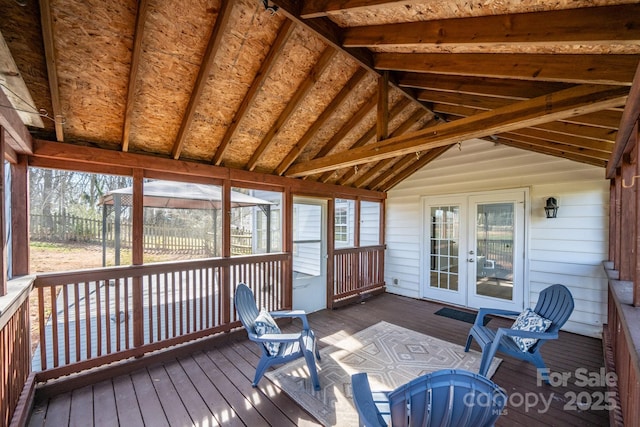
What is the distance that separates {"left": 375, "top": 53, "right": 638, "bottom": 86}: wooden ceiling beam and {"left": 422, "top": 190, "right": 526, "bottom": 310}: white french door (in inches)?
126

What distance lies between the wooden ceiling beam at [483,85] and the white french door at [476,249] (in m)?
2.60

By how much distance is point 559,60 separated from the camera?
1982 mm

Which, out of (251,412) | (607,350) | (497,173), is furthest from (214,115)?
(607,350)

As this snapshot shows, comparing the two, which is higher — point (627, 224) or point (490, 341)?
point (627, 224)

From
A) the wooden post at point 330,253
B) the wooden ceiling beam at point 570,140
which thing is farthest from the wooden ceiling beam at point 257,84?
the wooden ceiling beam at point 570,140

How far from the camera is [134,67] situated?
2.24 meters

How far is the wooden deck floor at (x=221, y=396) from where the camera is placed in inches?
89.8

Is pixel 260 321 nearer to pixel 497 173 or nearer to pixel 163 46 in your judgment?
pixel 163 46

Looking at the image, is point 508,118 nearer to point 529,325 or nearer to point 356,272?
point 529,325

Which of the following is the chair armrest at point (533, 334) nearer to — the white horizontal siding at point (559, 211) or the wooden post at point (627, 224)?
the wooden post at point (627, 224)

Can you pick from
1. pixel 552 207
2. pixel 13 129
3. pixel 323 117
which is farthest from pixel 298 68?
pixel 552 207

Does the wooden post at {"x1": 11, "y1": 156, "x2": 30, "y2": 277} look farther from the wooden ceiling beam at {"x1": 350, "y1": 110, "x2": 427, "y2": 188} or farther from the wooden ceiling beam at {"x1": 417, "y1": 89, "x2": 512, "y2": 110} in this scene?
the wooden ceiling beam at {"x1": 417, "y1": 89, "x2": 512, "y2": 110}

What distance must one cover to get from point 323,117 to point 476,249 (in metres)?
3.88

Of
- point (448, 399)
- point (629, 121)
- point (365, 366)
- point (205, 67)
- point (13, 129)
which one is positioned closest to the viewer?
point (448, 399)
